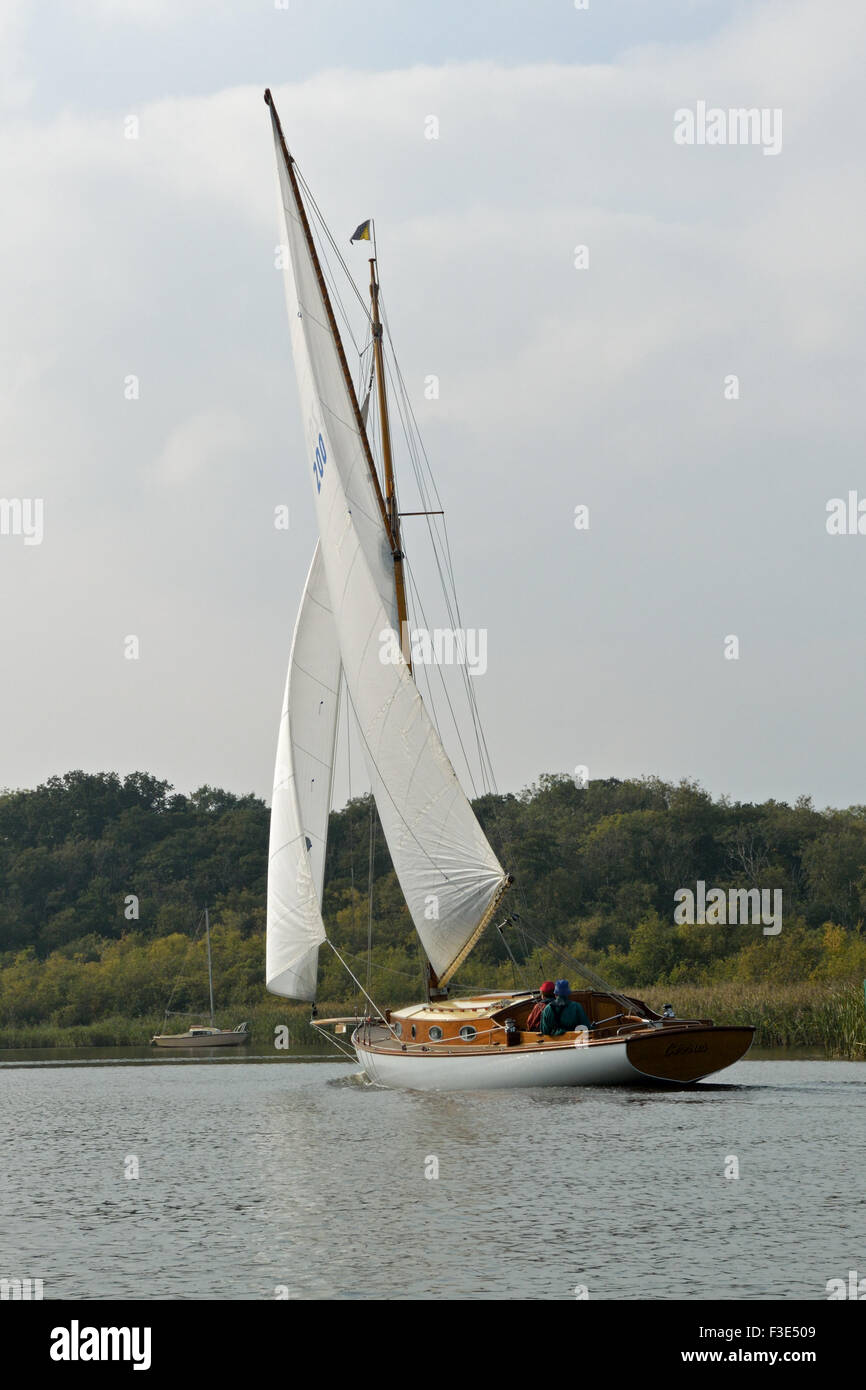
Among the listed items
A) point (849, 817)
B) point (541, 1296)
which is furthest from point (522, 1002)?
point (849, 817)

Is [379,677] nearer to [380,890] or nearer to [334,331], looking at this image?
[334,331]

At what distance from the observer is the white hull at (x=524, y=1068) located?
109ft

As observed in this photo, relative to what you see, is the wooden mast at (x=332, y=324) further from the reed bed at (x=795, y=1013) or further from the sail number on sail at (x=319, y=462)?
the reed bed at (x=795, y=1013)

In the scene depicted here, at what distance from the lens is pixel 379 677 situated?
3859 cm

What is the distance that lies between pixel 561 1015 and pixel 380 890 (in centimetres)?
4950

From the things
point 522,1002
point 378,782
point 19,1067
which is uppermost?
point 378,782

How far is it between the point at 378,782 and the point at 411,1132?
36.9ft

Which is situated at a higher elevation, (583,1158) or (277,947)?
(277,947)

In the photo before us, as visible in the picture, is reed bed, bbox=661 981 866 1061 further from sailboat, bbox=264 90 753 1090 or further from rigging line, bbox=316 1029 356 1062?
rigging line, bbox=316 1029 356 1062

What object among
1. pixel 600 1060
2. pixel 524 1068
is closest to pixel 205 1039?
pixel 524 1068

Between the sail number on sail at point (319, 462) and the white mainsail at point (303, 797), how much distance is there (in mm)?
5533
